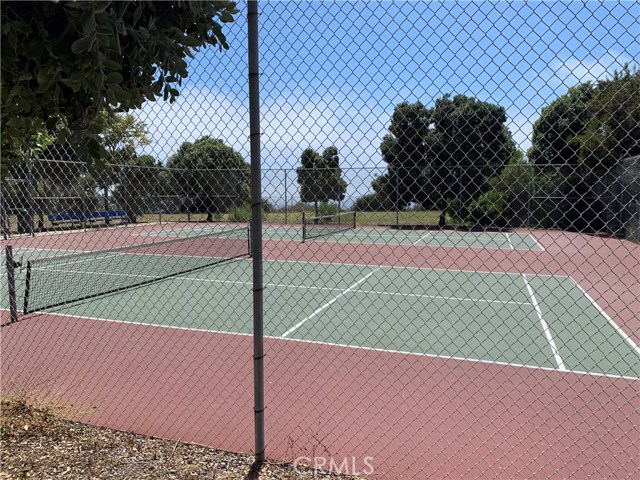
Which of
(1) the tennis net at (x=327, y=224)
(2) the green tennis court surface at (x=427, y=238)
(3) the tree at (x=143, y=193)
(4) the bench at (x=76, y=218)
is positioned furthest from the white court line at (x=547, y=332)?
(3) the tree at (x=143, y=193)

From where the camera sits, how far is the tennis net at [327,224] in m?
22.8

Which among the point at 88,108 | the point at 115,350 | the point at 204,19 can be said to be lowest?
the point at 115,350

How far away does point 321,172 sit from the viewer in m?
15.6

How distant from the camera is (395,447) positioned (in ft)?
13.4

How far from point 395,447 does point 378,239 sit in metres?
18.8

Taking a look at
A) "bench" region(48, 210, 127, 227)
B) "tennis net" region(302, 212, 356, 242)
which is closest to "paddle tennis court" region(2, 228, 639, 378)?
"tennis net" region(302, 212, 356, 242)

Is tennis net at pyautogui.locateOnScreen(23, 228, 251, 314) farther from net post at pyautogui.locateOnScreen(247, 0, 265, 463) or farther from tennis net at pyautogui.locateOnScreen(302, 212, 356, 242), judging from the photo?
net post at pyautogui.locateOnScreen(247, 0, 265, 463)

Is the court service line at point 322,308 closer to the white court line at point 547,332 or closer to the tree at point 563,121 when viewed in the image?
the white court line at point 547,332

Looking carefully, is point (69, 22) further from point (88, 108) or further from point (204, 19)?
point (204, 19)

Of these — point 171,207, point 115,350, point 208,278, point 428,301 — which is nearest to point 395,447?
point 115,350

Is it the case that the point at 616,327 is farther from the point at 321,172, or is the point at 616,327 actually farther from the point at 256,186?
the point at 321,172

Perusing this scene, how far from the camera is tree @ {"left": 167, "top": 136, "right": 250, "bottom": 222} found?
2597 cm

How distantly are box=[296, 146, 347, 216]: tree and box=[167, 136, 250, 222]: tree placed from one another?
16.5 feet

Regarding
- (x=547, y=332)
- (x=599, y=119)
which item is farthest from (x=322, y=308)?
(x=599, y=119)
